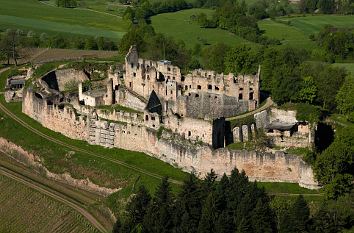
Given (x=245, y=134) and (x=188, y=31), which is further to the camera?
(x=188, y=31)

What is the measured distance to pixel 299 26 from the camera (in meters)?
136

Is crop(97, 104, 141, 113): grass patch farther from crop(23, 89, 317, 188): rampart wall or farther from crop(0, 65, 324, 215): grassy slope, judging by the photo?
crop(0, 65, 324, 215): grassy slope

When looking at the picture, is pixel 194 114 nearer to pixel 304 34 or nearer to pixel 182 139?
pixel 182 139

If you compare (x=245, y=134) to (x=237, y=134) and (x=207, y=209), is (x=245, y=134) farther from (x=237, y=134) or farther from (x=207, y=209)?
(x=207, y=209)

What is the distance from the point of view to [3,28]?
12875 cm

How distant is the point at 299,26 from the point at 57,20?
43.9 m

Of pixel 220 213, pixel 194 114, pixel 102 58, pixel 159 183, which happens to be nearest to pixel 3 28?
pixel 102 58

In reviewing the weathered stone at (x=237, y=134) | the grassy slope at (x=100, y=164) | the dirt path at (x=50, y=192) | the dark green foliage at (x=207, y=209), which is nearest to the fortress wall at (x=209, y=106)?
the weathered stone at (x=237, y=134)

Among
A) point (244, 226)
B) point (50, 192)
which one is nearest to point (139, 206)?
point (244, 226)

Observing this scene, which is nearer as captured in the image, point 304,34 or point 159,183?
point 159,183

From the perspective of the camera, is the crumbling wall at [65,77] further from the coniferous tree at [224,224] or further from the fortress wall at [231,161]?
the coniferous tree at [224,224]

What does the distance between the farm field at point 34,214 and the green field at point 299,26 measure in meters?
61.8

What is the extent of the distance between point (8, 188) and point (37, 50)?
4578 cm

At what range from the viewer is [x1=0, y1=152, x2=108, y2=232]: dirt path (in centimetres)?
6457
